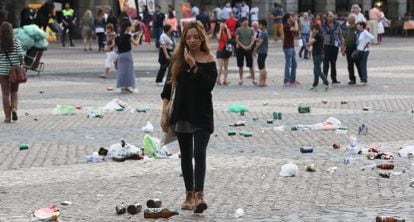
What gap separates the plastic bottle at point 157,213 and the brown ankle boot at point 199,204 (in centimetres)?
22

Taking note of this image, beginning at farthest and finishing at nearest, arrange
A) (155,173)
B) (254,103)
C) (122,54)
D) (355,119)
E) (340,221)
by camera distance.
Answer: (122,54)
(254,103)
(355,119)
(155,173)
(340,221)

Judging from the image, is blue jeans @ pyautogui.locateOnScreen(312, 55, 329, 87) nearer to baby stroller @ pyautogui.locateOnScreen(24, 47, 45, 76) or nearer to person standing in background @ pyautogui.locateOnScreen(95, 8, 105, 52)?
baby stroller @ pyautogui.locateOnScreen(24, 47, 45, 76)

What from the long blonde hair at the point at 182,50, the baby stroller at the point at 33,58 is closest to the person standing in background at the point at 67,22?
the baby stroller at the point at 33,58

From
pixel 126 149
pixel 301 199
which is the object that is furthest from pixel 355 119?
pixel 301 199

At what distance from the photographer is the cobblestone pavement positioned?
10.2 meters

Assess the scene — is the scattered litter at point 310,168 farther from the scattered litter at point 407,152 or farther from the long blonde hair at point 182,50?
the long blonde hair at point 182,50

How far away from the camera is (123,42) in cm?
2477

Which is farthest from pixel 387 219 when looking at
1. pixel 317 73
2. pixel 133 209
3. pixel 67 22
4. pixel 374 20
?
pixel 374 20

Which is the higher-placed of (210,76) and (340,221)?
(210,76)

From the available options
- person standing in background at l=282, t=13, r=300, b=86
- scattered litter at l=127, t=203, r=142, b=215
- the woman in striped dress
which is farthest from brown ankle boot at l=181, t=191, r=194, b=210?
person standing in background at l=282, t=13, r=300, b=86

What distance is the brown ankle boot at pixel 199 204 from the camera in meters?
9.75

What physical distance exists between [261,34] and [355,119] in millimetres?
8939

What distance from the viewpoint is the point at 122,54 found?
24.8m

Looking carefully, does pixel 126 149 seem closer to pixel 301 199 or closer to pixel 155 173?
pixel 155 173
